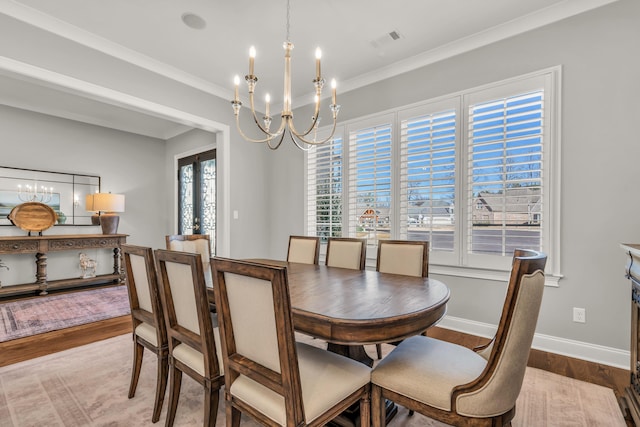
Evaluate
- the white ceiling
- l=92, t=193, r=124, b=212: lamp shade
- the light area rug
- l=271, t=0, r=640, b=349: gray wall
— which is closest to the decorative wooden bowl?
l=92, t=193, r=124, b=212: lamp shade

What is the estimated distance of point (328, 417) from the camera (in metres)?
1.19

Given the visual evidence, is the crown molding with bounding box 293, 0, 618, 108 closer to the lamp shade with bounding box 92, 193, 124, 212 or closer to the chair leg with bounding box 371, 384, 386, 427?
the chair leg with bounding box 371, 384, 386, 427

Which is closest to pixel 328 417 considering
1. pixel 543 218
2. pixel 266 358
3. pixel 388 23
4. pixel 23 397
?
pixel 266 358

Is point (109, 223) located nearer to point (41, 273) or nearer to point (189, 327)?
point (41, 273)

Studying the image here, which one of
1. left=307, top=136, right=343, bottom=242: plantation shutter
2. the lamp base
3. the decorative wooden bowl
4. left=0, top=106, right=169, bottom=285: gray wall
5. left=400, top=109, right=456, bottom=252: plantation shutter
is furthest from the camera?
the lamp base

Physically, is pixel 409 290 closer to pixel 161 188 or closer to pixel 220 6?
pixel 220 6

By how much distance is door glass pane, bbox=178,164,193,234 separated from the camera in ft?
18.3

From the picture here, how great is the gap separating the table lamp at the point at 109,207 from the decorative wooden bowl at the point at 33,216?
→ 59 centimetres

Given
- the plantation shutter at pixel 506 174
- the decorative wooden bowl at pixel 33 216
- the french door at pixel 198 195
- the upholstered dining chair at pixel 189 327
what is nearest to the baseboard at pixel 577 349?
the plantation shutter at pixel 506 174

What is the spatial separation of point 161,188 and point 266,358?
593 cm

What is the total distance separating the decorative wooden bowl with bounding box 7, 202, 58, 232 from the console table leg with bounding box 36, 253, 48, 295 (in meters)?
0.42

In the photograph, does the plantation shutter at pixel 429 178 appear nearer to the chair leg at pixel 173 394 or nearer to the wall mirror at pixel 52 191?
the chair leg at pixel 173 394

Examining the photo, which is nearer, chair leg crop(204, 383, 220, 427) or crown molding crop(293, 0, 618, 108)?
chair leg crop(204, 383, 220, 427)

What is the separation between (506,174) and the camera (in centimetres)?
267
